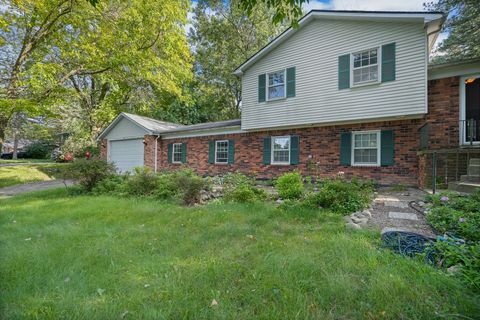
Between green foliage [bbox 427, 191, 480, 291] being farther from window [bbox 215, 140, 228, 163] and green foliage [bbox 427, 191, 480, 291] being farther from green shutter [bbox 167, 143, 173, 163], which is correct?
green shutter [bbox 167, 143, 173, 163]

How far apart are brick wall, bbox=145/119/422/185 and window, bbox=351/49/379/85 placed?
1.64m

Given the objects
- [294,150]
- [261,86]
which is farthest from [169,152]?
[294,150]

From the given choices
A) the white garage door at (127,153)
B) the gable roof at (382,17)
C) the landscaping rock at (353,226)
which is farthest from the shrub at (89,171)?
the landscaping rock at (353,226)

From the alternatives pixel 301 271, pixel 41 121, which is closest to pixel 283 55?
pixel 301 271

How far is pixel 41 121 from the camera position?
68.7ft

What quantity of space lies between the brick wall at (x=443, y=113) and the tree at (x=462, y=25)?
8.54m

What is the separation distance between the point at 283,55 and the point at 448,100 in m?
6.24

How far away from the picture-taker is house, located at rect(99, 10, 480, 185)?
775cm

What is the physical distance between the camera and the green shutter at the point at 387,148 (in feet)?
27.9

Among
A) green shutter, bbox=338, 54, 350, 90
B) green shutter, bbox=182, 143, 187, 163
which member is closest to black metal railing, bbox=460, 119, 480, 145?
green shutter, bbox=338, 54, 350, 90

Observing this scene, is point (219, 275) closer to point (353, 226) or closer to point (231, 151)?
point (353, 226)

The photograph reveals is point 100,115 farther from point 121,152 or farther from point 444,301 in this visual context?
point 444,301

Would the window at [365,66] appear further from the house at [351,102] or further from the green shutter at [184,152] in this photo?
the green shutter at [184,152]

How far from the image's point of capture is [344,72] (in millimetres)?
9141
